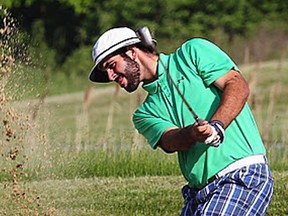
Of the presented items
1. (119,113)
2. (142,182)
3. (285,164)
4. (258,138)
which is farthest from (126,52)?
(119,113)

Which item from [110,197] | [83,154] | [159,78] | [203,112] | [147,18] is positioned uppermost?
[147,18]

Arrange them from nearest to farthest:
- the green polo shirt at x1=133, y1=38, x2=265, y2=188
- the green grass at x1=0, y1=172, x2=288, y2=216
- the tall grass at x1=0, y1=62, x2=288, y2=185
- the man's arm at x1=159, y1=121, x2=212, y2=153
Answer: the man's arm at x1=159, y1=121, x2=212, y2=153
the green polo shirt at x1=133, y1=38, x2=265, y2=188
the green grass at x1=0, y1=172, x2=288, y2=216
the tall grass at x1=0, y1=62, x2=288, y2=185

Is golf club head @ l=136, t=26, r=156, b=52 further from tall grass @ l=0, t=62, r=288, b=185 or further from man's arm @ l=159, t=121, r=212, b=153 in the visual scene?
tall grass @ l=0, t=62, r=288, b=185

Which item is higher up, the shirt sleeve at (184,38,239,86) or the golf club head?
the golf club head

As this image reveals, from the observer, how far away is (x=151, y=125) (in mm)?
4719

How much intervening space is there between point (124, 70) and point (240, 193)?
0.74 m

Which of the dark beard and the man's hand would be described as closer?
the man's hand

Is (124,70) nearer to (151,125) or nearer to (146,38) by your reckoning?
(146,38)

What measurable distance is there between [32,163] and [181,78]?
16.3 ft

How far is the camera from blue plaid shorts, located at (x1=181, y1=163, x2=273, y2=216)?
4.43 meters

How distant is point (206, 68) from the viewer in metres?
4.50

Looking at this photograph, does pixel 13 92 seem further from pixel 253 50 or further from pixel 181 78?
pixel 253 50

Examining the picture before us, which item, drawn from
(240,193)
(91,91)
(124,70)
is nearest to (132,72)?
(124,70)

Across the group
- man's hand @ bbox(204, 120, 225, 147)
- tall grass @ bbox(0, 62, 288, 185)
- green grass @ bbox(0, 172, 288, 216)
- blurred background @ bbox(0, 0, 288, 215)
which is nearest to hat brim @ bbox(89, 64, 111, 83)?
blurred background @ bbox(0, 0, 288, 215)
